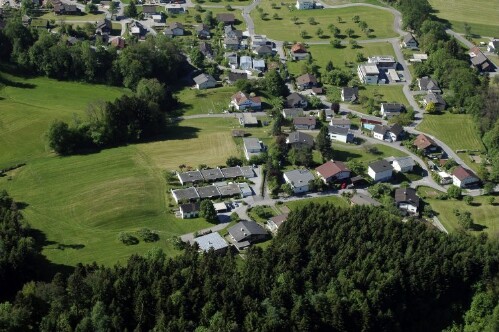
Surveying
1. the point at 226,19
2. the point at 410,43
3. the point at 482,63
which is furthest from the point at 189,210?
the point at 410,43

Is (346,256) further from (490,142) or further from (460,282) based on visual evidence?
(490,142)

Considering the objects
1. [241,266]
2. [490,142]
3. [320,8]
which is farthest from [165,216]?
[320,8]

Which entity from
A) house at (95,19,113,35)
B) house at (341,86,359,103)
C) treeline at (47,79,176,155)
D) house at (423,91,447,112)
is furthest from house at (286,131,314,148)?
house at (95,19,113,35)

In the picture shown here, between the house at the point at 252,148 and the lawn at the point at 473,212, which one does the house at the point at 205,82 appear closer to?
the house at the point at 252,148

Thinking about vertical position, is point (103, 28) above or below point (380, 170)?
above

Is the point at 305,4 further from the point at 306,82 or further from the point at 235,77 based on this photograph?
the point at 235,77
